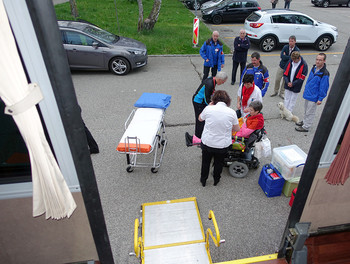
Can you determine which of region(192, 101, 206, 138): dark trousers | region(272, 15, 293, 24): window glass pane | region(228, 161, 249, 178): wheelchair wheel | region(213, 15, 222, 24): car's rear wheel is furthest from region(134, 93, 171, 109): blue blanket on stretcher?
region(213, 15, 222, 24): car's rear wheel

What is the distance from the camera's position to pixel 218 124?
12.5 ft

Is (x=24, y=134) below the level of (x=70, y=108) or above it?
below

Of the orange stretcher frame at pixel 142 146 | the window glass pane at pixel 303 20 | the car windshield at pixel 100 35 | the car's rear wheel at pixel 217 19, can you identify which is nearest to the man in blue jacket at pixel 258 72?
the orange stretcher frame at pixel 142 146

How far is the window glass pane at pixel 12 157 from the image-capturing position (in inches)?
78.7

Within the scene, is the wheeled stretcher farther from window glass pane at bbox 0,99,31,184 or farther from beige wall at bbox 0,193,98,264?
window glass pane at bbox 0,99,31,184

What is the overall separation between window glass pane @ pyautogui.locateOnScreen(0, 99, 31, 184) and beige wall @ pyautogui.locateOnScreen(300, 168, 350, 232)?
9.11 ft

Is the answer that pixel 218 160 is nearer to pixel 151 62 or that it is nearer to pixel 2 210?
pixel 2 210

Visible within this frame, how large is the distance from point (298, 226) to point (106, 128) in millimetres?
4967

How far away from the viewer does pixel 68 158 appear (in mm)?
2061

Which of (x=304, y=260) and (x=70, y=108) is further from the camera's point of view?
(x=304, y=260)

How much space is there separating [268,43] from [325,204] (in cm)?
1040

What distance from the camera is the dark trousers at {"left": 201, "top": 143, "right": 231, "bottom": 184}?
4.12 meters

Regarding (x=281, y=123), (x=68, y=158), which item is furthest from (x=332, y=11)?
(x=68, y=158)

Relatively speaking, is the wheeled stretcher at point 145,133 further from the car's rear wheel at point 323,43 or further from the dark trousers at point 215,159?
the car's rear wheel at point 323,43
